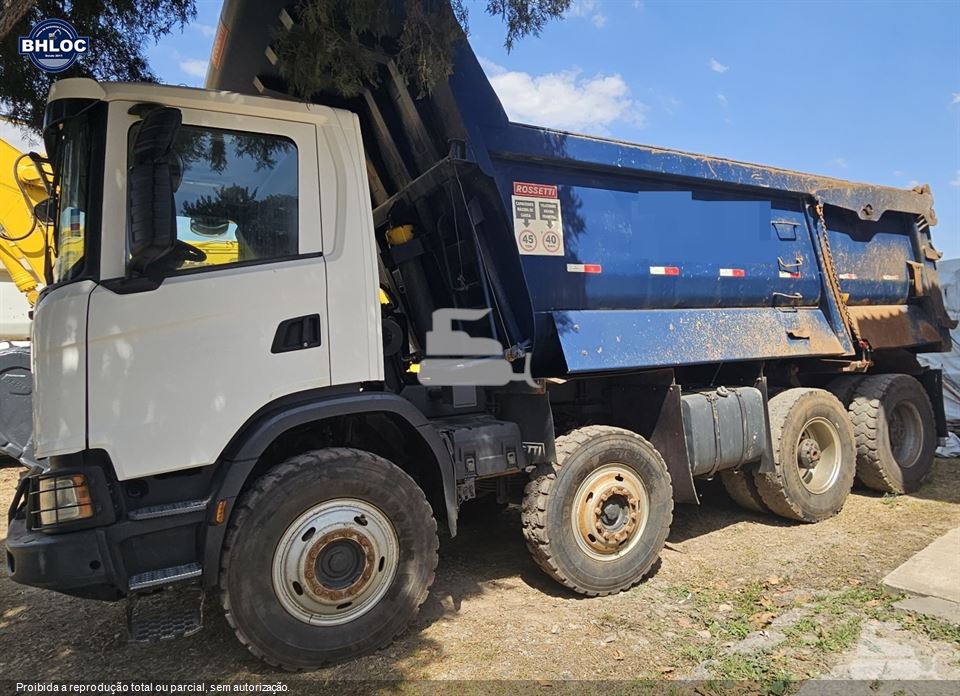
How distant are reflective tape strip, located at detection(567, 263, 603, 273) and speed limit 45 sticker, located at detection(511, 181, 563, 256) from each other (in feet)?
0.40

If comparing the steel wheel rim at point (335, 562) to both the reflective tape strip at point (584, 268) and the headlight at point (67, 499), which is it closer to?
the headlight at point (67, 499)

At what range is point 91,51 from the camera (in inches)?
163

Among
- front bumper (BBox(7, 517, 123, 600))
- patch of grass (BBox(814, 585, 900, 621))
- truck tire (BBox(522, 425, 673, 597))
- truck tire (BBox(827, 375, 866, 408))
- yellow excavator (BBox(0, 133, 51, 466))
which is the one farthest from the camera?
yellow excavator (BBox(0, 133, 51, 466))

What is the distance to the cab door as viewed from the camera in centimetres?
286

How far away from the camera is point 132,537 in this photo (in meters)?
2.87

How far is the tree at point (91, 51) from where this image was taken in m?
3.92

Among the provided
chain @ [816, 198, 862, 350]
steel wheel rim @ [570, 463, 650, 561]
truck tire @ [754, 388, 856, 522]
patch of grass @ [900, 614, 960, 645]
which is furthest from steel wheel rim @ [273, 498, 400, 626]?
chain @ [816, 198, 862, 350]

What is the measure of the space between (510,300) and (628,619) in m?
2.14

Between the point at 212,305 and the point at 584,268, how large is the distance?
244 centimetres

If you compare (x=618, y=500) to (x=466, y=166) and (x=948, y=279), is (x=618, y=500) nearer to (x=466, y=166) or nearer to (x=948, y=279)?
(x=466, y=166)

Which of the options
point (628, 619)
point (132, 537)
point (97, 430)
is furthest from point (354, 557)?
point (628, 619)

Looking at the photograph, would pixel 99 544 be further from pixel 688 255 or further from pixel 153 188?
pixel 688 255

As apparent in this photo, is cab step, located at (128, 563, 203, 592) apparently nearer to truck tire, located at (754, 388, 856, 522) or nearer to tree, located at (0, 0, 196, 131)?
tree, located at (0, 0, 196, 131)

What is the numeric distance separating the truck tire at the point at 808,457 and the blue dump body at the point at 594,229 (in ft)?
1.61
